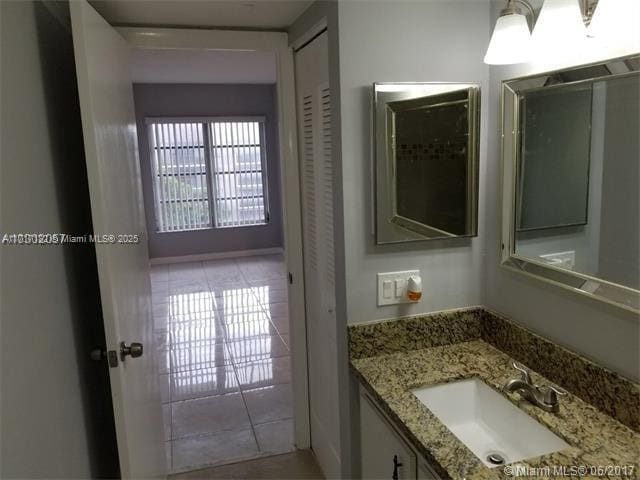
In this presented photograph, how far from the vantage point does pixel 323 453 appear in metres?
2.41

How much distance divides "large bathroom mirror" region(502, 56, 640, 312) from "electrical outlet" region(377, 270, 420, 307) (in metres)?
0.36

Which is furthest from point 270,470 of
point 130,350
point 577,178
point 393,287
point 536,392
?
point 577,178

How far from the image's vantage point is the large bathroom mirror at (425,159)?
1688 millimetres

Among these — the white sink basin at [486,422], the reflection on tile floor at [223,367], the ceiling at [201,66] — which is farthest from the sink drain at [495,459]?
the ceiling at [201,66]

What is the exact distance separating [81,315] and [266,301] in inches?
140

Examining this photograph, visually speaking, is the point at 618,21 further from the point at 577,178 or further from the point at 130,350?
the point at 130,350

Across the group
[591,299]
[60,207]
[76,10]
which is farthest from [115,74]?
[591,299]

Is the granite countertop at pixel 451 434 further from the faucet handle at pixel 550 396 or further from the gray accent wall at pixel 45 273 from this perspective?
the gray accent wall at pixel 45 273

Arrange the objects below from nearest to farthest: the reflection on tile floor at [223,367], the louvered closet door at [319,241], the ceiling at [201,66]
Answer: the louvered closet door at [319,241], the reflection on tile floor at [223,367], the ceiling at [201,66]

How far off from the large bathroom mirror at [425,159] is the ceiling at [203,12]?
1.81 feet

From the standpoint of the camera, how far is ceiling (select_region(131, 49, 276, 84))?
4.52 metres

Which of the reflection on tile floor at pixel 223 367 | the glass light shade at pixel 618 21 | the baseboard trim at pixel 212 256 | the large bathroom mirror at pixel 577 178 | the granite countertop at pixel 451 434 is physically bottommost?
the reflection on tile floor at pixel 223 367

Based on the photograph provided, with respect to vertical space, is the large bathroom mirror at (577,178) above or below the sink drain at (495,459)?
above

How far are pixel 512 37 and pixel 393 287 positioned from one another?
34.8 inches
